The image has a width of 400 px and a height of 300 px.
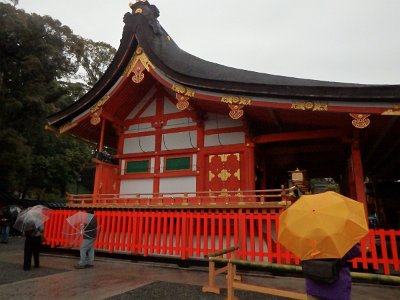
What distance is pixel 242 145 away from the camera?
1037 centimetres

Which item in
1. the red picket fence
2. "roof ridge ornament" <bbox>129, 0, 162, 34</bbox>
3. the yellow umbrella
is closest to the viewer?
the yellow umbrella

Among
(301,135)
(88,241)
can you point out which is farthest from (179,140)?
(88,241)

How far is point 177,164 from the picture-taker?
443 inches

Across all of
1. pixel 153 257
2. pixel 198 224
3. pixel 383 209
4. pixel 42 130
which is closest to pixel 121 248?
pixel 153 257

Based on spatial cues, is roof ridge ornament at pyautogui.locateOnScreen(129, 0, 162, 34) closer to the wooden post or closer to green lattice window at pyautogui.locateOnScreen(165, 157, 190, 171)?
green lattice window at pyautogui.locateOnScreen(165, 157, 190, 171)

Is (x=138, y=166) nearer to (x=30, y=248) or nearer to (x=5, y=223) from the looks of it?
(x=30, y=248)

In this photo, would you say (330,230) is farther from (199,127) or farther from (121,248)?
(199,127)

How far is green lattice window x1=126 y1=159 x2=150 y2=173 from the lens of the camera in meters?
11.8

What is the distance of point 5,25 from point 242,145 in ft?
56.3

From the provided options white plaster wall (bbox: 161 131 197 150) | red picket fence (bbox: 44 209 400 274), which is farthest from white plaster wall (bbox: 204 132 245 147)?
red picket fence (bbox: 44 209 400 274)

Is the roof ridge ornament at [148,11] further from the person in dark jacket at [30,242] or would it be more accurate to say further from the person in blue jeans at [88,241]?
the person in dark jacket at [30,242]

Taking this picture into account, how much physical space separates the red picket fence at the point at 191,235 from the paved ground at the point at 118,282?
0.52 m

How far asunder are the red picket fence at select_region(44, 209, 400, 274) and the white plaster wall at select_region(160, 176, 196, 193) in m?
1.69

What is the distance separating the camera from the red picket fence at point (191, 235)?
733cm
